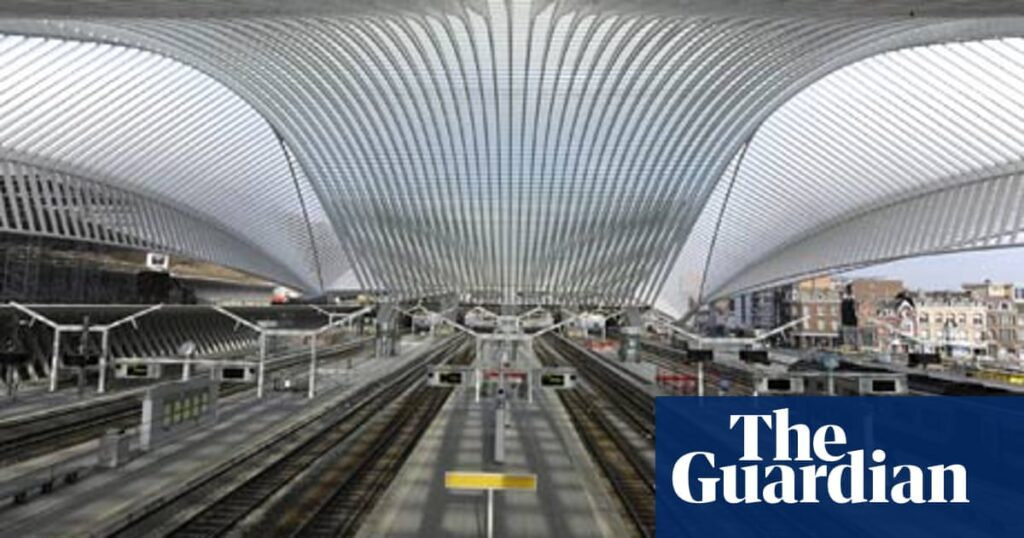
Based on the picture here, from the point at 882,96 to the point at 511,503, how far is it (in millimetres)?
43668

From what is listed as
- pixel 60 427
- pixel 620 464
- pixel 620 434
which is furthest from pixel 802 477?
pixel 60 427

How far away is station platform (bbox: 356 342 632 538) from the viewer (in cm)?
1589

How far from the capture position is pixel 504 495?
18.7 metres

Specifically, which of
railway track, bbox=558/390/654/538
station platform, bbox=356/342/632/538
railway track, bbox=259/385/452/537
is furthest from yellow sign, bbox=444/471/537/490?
railway track, bbox=558/390/654/538

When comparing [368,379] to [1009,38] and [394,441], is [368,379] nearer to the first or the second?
[394,441]

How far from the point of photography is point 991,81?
39.4m

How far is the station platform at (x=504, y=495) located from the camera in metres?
15.9

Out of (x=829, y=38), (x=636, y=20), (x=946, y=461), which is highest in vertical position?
(x=636, y=20)

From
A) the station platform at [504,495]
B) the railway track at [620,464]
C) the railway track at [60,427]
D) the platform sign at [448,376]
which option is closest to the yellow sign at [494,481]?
the station platform at [504,495]

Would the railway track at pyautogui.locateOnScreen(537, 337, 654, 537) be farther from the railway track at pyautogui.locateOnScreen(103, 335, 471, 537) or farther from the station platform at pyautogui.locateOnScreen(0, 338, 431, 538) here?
the station platform at pyautogui.locateOnScreen(0, 338, 431, 538)

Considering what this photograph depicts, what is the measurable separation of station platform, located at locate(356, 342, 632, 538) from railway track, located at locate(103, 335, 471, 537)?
3.27ft

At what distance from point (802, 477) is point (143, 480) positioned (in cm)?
1809

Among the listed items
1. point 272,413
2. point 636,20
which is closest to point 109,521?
point 272,413

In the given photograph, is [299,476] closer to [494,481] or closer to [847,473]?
[494,481]
